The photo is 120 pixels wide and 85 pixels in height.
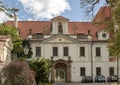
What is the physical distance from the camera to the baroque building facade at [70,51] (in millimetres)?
69438

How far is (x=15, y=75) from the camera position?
28.1 m

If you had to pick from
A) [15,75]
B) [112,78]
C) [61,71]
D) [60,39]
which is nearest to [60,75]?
[61,71]

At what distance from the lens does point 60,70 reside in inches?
2773

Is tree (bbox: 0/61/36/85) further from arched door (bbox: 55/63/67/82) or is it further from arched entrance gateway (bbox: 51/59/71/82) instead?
arched door (bbox: 55/63/67/82)

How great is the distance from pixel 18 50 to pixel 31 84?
28.6m

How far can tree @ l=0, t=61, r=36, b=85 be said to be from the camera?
2781 centimetres

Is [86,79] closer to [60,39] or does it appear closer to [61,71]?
[61,71]

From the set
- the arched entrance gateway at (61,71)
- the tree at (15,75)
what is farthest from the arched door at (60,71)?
the tree at (15,75)

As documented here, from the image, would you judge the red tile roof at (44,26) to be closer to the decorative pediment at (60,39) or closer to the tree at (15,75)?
the decorative pediment at (60,39)

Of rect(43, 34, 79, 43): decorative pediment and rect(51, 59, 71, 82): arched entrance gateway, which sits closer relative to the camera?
rect(51, 59, 71, 82): arched entrance gateway

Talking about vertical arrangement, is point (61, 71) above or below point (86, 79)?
above

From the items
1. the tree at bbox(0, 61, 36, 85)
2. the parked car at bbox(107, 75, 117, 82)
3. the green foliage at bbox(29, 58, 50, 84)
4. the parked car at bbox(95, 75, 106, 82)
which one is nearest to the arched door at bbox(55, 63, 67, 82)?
the parked car at bbox(95, 75, 106, 82)

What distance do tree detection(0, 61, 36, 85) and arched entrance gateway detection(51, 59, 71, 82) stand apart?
39975 mm

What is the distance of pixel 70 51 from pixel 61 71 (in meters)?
3.82
